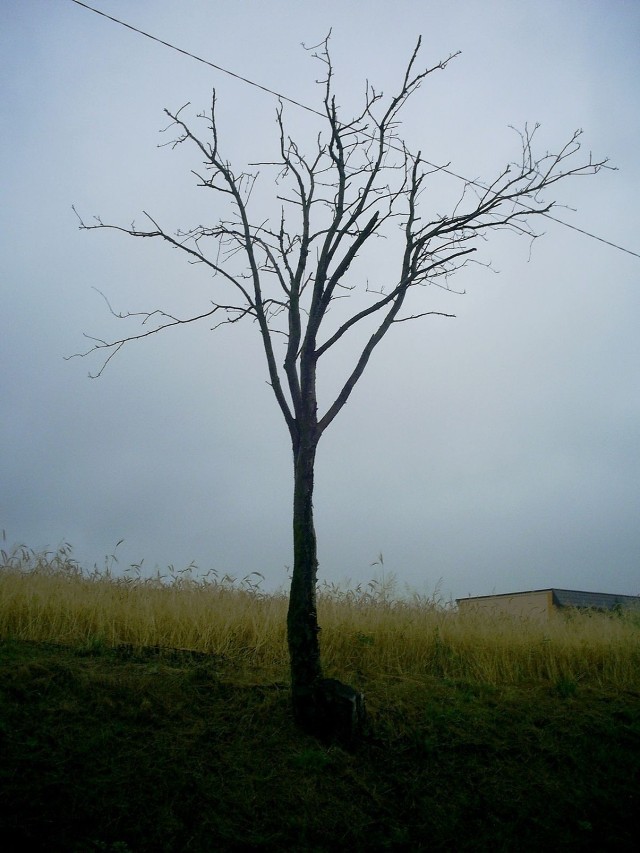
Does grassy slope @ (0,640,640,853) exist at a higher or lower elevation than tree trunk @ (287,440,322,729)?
lower

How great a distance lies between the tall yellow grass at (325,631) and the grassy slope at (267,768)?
28.4 inches

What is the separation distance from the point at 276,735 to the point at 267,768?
0.48 meters

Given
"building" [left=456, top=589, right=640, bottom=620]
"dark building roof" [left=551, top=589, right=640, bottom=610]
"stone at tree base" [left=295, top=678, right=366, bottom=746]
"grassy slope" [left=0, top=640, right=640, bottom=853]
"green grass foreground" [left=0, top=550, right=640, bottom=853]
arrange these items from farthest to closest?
"dark building roof" [left=551, top=589, right=640, bottom=610]
"building" [left=456, top=589, right=640, bottom=620]
"stone at tree base" [left=295, top=678, right=366, bottom=746]
"green grass foreground" [left=0, top=550, right=640, bottom=853]
"grassy slope" [left=0, top=640, right=640, bottom=853]

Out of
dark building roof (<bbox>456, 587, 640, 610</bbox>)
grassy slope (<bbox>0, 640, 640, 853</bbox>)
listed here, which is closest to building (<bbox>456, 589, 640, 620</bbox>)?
dark building roof (<bbox>456, 587, 640, 610</bbox>)

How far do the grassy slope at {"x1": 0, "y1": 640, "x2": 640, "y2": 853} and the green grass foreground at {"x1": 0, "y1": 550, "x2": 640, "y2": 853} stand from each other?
0.05 feet

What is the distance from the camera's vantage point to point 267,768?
16.3 feet

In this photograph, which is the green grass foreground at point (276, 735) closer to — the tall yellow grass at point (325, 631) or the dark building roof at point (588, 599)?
the tall yellow grass at point (325, 631)

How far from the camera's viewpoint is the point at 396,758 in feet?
17.9

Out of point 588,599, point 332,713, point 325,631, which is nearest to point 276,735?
point 332,713

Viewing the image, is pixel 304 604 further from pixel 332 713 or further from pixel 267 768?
pixel 267 768

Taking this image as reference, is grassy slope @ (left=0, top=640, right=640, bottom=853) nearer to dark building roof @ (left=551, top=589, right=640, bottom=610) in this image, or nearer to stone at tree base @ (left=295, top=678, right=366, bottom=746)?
stone at tree base @ (left=295, top=678, right=366, bottom=746)

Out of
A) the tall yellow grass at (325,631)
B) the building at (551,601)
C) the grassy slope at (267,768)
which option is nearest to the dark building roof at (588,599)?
the building at (551,601)

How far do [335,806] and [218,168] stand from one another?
6.18 m

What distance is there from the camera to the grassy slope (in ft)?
13.9
